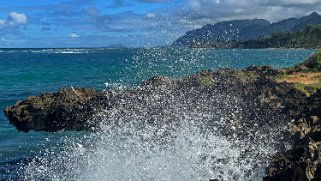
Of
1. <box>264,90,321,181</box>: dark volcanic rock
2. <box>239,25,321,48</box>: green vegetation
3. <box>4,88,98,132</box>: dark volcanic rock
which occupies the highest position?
<box>264,90,321,181</box>: dark volcanic rock

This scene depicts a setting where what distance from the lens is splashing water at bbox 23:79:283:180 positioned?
1720cm

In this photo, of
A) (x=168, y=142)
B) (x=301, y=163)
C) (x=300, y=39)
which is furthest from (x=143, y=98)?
(x=300, y=39)

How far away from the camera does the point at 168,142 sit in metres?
19.6

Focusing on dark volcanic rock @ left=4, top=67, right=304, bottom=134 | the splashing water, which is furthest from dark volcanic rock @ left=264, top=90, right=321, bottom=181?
dark volcanic rock @ left=4, top=67, right=304, bottom=134

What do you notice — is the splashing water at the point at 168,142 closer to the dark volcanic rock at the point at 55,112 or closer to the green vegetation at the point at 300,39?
the dark volcanic rock at the point at 55,112

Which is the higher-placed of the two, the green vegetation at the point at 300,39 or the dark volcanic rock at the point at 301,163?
the dark volcanic rock at the point at 301,163

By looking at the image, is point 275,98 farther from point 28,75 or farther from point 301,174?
point 28,75

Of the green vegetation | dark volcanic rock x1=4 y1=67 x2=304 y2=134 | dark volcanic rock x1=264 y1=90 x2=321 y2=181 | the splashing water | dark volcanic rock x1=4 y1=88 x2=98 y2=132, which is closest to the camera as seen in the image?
dark volcanic rock x1=264 y1=90 x2=321 y2=181

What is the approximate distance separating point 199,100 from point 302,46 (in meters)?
155

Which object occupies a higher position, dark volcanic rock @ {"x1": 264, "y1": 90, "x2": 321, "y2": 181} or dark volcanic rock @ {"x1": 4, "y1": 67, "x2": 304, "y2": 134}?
dark volcanic rock @ {"x1": 264, "y1": 90, "x2": 321, "y2": 181}

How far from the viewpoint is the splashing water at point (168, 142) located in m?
17.2

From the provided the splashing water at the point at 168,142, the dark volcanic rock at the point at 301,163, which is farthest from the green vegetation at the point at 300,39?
the dark volcanic rock at the point at 301,163

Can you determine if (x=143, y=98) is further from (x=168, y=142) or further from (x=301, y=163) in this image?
(x=301, y=163)

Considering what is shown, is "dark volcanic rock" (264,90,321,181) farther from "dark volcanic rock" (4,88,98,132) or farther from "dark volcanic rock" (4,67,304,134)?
"dark volcanic rock" (4,88,98,132)
